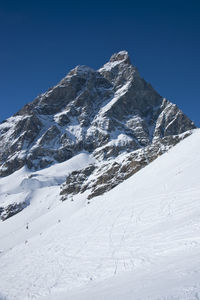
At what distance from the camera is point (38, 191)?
6762cm

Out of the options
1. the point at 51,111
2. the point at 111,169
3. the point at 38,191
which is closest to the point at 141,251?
the point at 111,169

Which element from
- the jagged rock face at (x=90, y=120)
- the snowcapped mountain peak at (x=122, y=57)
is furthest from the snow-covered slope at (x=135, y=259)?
the snowcapped mountain peak at (x=122, y=57)

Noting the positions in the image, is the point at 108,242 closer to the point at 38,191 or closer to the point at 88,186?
the point at 88,186

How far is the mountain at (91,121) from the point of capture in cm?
11994

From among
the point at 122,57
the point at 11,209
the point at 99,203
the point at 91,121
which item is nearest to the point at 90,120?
the point at 91,121

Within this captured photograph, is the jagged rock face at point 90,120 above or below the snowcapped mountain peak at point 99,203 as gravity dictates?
above

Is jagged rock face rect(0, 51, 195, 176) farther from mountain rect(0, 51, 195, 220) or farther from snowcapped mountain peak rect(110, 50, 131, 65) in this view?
snowcapped mountain peak rect(110, 50, 131, 65)

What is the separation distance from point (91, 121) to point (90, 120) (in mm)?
1239

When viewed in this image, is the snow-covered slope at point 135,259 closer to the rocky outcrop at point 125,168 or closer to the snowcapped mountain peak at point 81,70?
the rocky outcrop at point 125,168

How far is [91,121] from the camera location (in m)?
146

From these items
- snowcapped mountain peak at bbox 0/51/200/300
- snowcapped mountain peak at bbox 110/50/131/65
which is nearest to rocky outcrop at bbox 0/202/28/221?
snowcapped mountain peak at bbox 0/51/200/300

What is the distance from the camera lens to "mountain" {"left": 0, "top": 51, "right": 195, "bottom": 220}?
120m

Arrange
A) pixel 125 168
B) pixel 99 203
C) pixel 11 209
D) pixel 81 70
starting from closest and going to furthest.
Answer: pixel 99 203 < pixel 125 168 < pixel 11 209 < pixel 81 70

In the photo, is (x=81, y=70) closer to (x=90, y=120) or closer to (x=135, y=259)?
(x=90, y=120)
